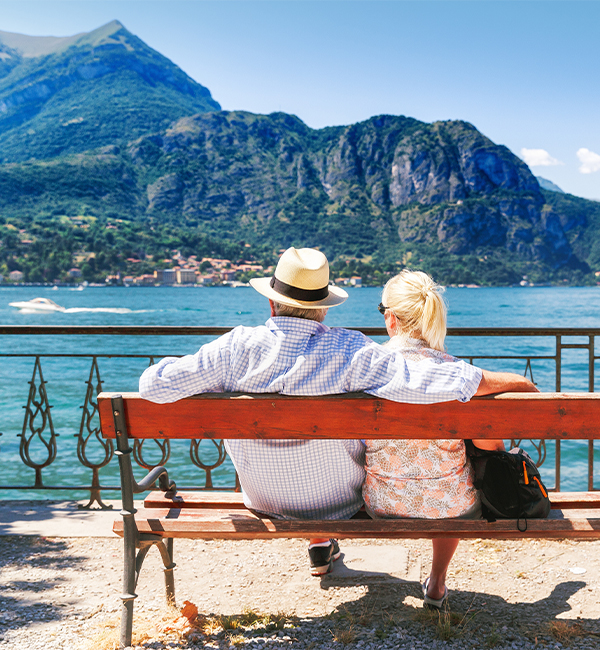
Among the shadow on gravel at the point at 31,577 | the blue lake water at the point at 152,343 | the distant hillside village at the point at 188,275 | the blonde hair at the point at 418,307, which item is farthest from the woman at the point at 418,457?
the distant hillside village at the point at 188,275

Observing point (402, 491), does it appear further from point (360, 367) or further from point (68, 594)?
point (68, 594)

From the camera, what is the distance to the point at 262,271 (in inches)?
3388

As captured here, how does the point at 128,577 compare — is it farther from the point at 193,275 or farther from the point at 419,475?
the point at 193,275

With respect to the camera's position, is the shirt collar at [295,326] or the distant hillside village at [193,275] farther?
the distant hillside village at [193,275]

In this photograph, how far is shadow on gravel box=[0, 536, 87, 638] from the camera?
2.50 meters

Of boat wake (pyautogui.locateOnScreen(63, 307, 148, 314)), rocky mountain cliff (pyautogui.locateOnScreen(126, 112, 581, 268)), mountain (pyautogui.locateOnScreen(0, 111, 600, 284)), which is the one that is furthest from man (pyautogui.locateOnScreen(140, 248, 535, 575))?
rocky mountain cliff (pyautogui.locateOnScreen(126, 112, 581, 268))

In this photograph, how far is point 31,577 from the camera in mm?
2873

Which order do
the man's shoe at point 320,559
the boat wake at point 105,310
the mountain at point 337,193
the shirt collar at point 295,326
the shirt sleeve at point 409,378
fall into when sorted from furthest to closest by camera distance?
1. the mountain at point 337,193
2. the boat wake at point 105,310
3. the man's shoe at point 320,559
4. the shirt collar at point 295,326
5. the shirt sleeve at point 409,378

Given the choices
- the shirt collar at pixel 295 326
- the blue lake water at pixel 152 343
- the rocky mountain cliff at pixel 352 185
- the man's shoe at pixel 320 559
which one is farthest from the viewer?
the rocky mountain cliff at pixel 352 185

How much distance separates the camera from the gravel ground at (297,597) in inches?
87.7

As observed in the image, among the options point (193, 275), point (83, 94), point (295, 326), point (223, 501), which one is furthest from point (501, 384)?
point (83, 94)

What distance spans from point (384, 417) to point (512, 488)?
600 mm

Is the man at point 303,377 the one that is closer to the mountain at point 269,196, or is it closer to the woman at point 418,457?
the woman at point 418,457

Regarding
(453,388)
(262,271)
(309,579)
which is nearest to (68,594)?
(309,579)
